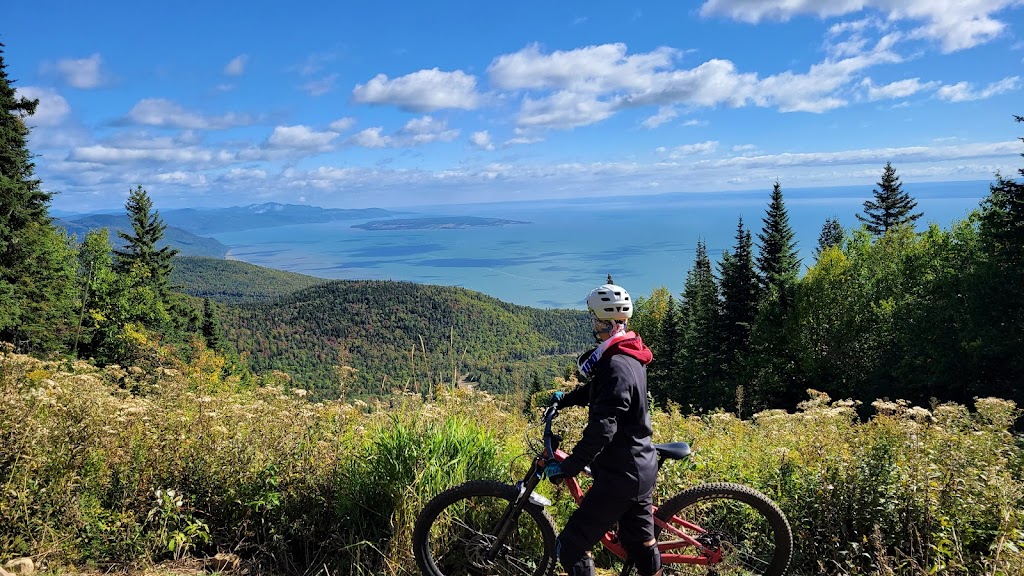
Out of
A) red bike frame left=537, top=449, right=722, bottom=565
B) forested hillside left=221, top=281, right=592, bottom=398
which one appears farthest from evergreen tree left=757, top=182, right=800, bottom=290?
forested hillside left=221, top=281, right=592, bottom=398

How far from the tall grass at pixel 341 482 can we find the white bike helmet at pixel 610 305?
1.69 m

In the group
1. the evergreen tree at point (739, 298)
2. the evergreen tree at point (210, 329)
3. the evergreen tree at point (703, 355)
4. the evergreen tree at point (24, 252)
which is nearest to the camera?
the evergreen tree at point (24, 252)

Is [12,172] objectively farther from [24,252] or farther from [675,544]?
[675,544]

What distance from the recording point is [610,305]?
3.45 metres

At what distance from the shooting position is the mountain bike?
3.65 metres

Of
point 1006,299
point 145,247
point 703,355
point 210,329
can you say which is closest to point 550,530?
point 1006,299

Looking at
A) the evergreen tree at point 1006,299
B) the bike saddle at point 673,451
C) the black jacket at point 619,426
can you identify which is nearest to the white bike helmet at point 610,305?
the black jacket at point 619,426

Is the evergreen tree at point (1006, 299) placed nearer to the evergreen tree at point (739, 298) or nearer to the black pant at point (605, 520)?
the evergreen tree at point (739, 298)

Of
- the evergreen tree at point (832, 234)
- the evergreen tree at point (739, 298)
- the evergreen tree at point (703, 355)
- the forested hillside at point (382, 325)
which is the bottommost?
the forested hillside at point (382, 325)

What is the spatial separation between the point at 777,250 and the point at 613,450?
3576 cm

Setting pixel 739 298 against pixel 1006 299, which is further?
pixel 739 298

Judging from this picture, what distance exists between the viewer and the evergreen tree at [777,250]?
1336 inches

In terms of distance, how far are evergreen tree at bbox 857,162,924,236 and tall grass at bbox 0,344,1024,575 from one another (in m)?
51.1

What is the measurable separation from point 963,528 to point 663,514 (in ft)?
6.76
